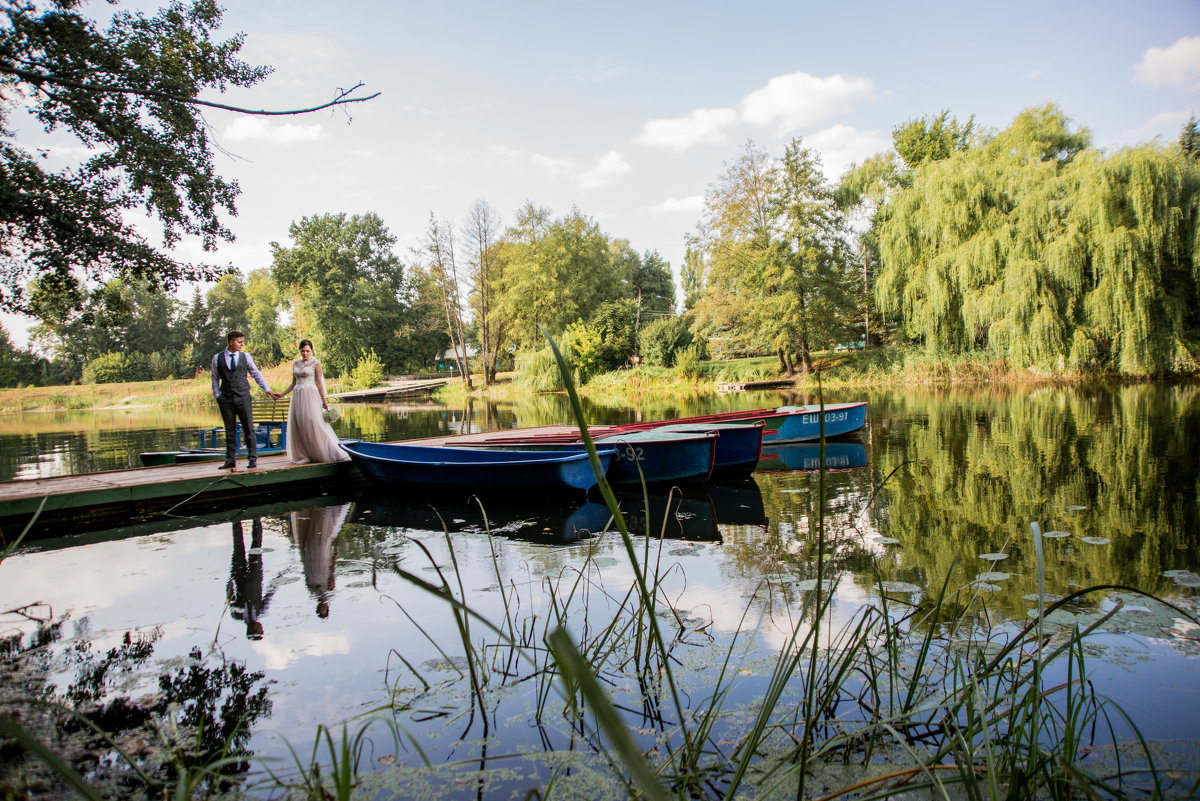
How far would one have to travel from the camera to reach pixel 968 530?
5371 mm

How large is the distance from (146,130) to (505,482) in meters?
6.63

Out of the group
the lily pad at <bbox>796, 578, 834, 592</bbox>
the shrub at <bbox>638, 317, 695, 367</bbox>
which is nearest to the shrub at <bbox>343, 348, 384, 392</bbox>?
the shrub at <bbox>638, 317, 695, 367</bbox>

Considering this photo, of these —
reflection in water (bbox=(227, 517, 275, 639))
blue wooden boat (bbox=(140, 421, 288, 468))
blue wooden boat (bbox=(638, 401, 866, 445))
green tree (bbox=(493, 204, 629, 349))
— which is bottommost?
reflection in water (bbox=(227, 517, 275, 639))

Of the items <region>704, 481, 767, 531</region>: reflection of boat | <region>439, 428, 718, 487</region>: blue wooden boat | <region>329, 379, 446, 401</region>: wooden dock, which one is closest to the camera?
<region>704, 481, 767, 531</region>: reflection of boat

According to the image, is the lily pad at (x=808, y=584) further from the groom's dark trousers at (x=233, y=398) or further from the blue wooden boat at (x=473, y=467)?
the groom's dark trousers at (x=233, y=398)

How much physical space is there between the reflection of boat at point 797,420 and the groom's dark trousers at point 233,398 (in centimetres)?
637

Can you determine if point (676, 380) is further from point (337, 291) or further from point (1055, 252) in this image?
point (337, 291)

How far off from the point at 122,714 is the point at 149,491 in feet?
18.2

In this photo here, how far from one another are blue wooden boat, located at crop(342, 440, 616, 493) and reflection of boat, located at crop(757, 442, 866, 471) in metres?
3.23

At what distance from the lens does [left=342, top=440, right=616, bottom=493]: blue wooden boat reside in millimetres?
7215

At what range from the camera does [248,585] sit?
15.6 ft

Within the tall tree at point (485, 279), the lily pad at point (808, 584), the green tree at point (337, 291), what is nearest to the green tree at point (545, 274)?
the tall tree at point (485, 279)

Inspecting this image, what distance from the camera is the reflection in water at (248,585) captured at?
13.2 ft

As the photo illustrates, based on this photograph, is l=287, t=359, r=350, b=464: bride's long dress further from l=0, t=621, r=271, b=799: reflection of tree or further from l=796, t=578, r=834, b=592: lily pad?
l=796, t=578, r=834, b=592: lily pad
